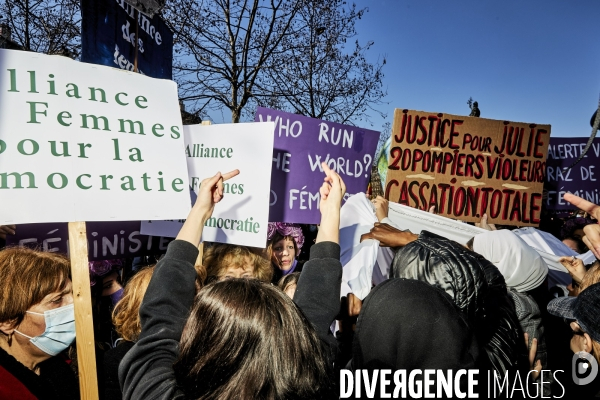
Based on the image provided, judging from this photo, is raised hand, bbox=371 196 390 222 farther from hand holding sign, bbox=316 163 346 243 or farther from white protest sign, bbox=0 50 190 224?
hand holding sign, bbox=316 163 346 243

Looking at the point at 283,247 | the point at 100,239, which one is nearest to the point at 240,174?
the point at 100,239

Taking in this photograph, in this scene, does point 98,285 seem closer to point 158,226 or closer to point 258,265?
point 158,226

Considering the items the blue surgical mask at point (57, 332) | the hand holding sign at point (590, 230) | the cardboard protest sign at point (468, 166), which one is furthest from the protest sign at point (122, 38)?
the hand holding sign at point (590, 230)

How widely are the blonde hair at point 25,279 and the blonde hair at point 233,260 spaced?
131 cm

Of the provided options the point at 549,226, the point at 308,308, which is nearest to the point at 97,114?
the point at 308,308

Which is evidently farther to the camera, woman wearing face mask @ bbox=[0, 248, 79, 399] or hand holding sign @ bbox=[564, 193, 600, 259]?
hand holding sign @ bbox=[564, 193, 600, 259]

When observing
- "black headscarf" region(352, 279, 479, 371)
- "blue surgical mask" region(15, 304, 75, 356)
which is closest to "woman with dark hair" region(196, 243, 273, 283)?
"blue surgical mask" region(15, 304, 75, 356)

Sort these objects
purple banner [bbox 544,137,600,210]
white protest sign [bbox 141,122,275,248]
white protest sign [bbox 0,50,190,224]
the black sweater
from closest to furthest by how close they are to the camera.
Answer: the black sweater, white protest sign [bbox 0,50,190,224], white protest sign [bbox 141,122,275,248], purple banner [bbox 544,137,600,210]

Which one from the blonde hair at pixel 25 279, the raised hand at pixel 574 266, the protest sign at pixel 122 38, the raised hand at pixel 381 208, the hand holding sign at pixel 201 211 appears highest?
the protest sign at pixel 122 38

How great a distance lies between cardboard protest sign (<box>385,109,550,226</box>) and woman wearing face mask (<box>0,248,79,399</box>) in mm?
2872

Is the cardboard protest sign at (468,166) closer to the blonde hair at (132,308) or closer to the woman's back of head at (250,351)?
the blonde hair at (132,308)

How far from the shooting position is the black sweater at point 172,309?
3.58 feet

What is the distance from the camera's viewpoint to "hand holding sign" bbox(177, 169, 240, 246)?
1.47m

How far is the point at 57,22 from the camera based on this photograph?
32.6ft
